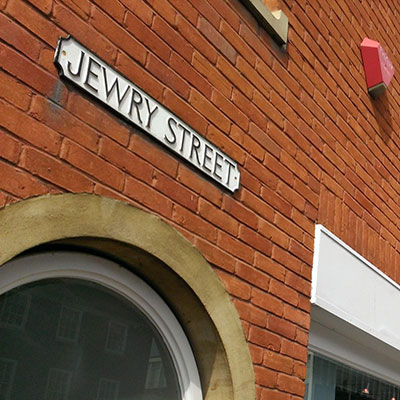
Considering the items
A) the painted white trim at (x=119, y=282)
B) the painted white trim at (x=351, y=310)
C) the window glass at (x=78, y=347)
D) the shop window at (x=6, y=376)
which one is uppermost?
the painted white trim at (x=351, y=310)

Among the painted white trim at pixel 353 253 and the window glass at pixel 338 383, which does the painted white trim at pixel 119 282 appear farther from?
the window glass at pixel 338 383

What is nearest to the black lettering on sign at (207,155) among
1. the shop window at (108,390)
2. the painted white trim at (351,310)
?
the shop window at (108,390)

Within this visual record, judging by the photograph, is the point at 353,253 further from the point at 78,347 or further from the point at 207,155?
the point at 78,347

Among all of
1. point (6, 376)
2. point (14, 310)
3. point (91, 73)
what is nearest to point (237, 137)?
point (91, 73)

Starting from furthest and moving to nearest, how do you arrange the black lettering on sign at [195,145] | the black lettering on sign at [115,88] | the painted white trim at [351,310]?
the painted white trim at [351,310]
the black lettering on sign at [195,145]
the black lettering on sign at [115,88]

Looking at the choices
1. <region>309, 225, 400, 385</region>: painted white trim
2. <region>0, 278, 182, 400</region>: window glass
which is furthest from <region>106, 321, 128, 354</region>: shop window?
<region>309, 225, 400, 385</region>: painted white trim

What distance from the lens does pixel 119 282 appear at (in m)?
2.49

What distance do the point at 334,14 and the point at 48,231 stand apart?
309 cm

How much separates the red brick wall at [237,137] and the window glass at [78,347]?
0.42 meters

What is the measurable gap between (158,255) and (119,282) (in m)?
0.22

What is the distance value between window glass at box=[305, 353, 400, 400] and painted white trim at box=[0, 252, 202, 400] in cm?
131

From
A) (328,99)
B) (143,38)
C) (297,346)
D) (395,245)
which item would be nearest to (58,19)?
(143,38)

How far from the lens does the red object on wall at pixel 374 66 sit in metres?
4.65

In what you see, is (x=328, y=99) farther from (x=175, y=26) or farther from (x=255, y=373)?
(x=255, y=373)
